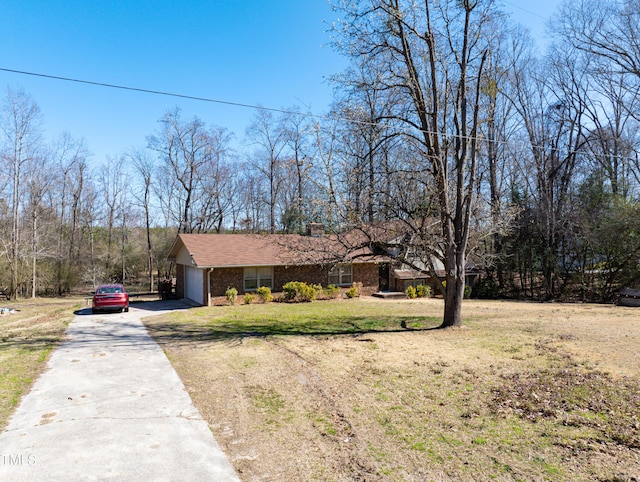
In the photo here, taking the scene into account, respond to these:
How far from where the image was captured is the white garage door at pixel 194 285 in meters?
20.5

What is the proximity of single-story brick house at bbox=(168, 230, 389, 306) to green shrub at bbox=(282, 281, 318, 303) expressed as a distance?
3.01ft

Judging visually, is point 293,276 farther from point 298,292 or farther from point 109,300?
point 109,300

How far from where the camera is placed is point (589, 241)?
22312 millimetres

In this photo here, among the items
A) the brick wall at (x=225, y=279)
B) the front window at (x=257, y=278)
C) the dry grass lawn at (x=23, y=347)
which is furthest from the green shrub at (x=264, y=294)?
the dry grass lawn at (x=23, y=347)

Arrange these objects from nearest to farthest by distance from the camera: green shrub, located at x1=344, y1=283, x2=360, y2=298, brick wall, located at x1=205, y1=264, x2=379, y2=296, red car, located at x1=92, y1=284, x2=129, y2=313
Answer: red car, located at x1=92, y1=284, x2=129, y2=313, brick wall, located at x1=205, y1=264, x2=379, y2=296, green shrub, located at x1=344, y1=283, x2=360, y2=298

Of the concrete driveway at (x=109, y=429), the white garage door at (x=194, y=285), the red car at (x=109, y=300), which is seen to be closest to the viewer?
the concrete driveway at (x=109, y=429)

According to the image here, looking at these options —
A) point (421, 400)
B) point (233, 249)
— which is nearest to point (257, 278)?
point (233, 249)

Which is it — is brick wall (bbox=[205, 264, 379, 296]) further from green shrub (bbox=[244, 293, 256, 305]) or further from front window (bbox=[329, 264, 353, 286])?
green shrub (bbox=[244, 293, 256, 305])

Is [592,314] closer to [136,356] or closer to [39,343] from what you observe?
[136,356]

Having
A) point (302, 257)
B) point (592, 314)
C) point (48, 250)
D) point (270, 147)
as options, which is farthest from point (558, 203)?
point (48, 250)

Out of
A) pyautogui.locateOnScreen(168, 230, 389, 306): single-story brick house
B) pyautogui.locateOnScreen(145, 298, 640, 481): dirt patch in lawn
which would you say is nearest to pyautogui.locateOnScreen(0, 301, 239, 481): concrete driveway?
pyautogui.locateOnScreen(145, 298, 640, 481): dirt patch in lawn

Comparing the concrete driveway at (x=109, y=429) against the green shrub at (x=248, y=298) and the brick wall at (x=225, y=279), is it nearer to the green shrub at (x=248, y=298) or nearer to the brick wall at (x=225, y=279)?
the brick wall at (x=225, y=279)

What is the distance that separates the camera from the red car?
1741 centimetres

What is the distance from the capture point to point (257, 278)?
2153 centimetres
